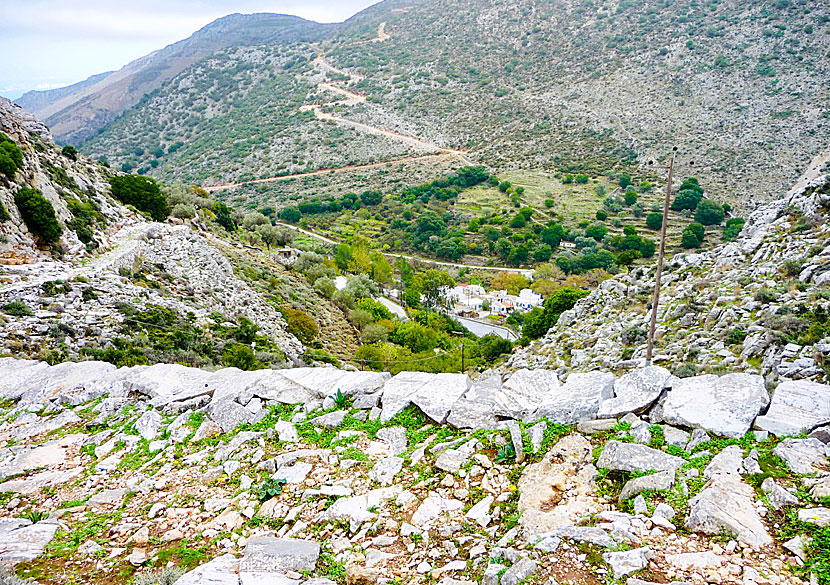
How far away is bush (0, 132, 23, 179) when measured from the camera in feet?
55.3

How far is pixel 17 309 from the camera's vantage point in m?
12.7

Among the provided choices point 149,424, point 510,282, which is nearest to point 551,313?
point 149,424

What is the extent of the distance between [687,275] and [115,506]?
57.8 ft

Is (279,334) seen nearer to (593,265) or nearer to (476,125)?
(593,265)

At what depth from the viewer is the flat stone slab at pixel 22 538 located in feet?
15.5

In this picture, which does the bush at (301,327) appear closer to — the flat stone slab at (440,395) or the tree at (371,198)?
the flat stone slab at (440,395)

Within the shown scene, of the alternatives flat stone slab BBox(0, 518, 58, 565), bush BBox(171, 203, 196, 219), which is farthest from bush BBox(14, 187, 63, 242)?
flat stone slab BBox(0, 518, 58, 565)

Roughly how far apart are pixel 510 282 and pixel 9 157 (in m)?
40.9

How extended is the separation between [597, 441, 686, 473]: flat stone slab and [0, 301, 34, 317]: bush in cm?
1436

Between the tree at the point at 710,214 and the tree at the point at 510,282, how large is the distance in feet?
65.6

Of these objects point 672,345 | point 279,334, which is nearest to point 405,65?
point 279,334

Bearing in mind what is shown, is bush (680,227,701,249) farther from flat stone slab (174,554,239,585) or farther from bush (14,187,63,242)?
flat stone slab (174,554,239,585)

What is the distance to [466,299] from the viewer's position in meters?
47.2

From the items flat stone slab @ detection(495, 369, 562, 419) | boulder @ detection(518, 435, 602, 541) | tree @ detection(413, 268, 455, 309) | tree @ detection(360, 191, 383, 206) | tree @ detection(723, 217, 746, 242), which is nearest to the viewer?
boulder @ detection(518, 435, 602, 541)
